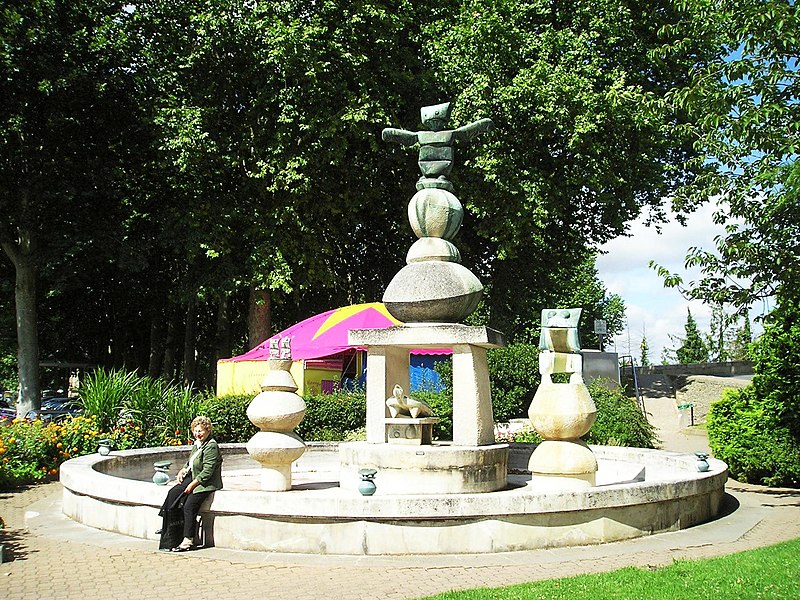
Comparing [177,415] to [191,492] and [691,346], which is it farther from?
[691,346]

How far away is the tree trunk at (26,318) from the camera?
2406 cm

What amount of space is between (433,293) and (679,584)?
211 inches

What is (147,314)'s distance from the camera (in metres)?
34.6

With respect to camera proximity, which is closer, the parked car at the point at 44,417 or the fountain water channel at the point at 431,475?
the fountain water channel at the point at 431,475

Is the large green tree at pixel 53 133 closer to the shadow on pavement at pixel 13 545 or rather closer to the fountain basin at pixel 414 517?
the shadow on pavement at pixel 13 545

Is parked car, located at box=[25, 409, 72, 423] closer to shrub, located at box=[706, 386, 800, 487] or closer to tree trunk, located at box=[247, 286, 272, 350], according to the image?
tree trunk, located at box=[247, 286, 272, 350]

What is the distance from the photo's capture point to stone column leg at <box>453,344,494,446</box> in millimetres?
10516

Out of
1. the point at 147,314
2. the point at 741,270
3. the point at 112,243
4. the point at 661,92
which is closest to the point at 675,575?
the point at 741,270

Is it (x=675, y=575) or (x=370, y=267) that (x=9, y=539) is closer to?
(x=675, y=575)

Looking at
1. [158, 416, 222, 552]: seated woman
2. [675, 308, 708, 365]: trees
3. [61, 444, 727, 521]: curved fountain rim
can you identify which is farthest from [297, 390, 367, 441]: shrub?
[675, 308, 708, 365]: trees

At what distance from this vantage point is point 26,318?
24469mm

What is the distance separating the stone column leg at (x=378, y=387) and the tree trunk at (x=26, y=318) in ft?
55.2

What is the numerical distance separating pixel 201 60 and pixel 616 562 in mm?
21671

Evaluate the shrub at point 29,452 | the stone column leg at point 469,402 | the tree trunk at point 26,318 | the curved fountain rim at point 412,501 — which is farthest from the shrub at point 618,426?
the tree trunk at point 26,318
